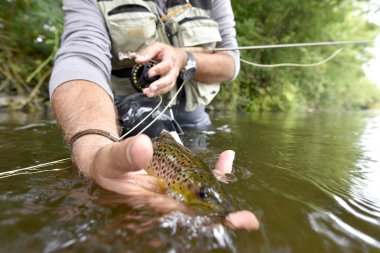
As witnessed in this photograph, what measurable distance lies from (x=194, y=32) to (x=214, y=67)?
33cm

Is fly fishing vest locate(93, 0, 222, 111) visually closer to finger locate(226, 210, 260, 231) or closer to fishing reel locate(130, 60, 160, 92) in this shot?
fishing reel locate(130, 60, 160, 92)

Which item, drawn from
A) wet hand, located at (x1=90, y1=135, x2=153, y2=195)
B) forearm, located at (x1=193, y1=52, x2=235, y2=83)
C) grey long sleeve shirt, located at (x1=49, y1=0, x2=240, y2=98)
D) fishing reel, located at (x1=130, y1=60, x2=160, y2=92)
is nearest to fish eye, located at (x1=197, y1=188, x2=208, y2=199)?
wet hand, located at (x1=90, y1=135, x2=153, y2=195)

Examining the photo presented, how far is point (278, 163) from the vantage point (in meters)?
1.97

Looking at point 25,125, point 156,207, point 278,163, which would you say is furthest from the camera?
point 25,125

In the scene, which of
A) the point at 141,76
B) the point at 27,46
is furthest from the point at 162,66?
the point at 27,46

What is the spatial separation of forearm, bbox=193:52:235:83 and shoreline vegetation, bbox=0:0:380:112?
2902 mm

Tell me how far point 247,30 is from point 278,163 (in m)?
7.28

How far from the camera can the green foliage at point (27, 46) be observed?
15.6 ft

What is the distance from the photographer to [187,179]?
1122mm

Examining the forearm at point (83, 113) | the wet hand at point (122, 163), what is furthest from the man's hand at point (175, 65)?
the wet hand at point (122, 163)

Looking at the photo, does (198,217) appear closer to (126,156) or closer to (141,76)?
(126,156)

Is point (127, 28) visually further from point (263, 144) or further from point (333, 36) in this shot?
point (333, 36)

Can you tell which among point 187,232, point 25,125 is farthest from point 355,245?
point 25,125

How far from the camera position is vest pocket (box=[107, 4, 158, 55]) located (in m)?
2.26
